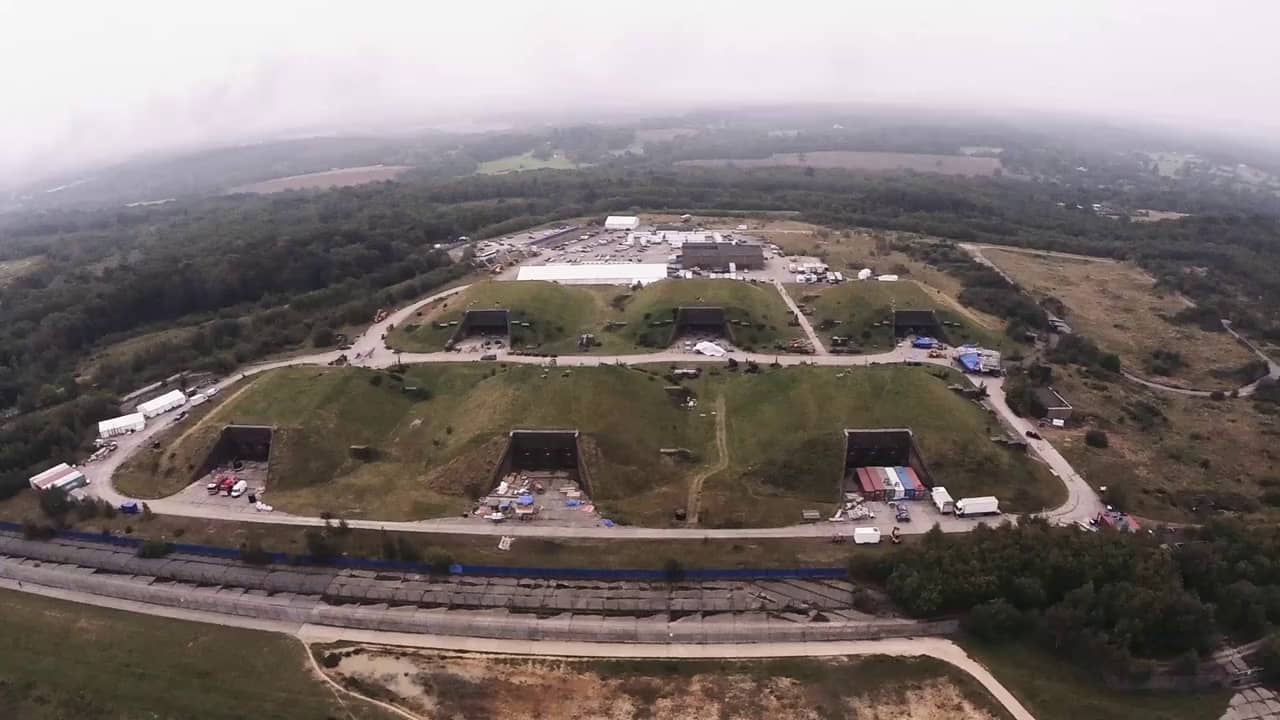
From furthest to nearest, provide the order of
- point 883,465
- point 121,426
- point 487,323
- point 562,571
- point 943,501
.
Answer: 1. point 487,323
2. point 121,426
3. point 883,465
4. point 943,501
5. point 562,571

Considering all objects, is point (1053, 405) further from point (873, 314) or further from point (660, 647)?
point (660, 647)

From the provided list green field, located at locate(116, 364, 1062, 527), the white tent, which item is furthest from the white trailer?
the white tent

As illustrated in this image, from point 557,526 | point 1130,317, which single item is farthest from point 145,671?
point 1130,317

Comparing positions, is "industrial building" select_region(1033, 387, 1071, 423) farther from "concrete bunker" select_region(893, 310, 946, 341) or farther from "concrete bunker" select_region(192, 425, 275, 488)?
"concrete bunker" select_region(192, 425, 275, 488)

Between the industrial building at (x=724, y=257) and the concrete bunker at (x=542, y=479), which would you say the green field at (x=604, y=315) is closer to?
the industrial building at (x=724, y=257)

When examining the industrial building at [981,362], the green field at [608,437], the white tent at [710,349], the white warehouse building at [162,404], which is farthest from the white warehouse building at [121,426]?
the industrial building at [981,362]

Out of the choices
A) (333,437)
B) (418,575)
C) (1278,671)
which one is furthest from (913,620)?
(333,437)
